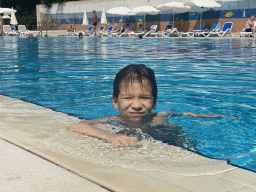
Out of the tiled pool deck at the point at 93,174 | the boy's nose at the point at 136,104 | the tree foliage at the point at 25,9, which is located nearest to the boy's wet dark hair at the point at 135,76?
the boy's nose at the point at 136,104

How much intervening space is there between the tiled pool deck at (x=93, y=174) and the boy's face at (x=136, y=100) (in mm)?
714

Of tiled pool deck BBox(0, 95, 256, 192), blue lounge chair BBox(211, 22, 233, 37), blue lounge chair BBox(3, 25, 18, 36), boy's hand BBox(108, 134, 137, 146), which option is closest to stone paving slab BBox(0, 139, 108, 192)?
tiled pool deck BBox(0, 95, 256, 192)

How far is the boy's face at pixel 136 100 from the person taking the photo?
2801 mm

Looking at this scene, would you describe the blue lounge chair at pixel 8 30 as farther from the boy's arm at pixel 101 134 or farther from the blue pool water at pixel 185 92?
the boy's arm at pixel 101 134

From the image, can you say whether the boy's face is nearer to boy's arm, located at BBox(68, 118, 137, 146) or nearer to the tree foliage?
boy's arm, located at BBox(68, 118, 137, 146)

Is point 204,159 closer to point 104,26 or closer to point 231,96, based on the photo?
point 231,96

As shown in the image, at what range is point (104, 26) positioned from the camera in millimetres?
34594

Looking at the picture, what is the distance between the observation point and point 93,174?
1776 millimetres

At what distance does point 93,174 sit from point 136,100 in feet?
3.66

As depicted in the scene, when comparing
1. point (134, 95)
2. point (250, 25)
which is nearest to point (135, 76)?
point (134, 95)

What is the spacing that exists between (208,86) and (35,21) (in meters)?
41.1

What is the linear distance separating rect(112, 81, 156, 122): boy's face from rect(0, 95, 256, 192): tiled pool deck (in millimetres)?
714

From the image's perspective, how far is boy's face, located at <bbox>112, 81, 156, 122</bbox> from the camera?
2.80 metres

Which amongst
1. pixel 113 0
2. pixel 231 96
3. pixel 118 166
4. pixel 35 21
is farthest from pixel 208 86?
pixel 35 21
